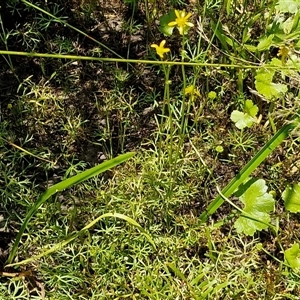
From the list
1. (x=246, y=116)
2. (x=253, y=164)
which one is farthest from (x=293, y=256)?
(x=246, y=116)

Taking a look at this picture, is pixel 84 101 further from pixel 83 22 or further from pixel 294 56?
pixel 294 56

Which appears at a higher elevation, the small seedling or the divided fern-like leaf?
the small seedling

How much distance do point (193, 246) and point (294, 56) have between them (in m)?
0.69

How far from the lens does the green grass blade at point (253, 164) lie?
1631 millimetres

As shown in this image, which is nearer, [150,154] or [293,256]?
[293,256]

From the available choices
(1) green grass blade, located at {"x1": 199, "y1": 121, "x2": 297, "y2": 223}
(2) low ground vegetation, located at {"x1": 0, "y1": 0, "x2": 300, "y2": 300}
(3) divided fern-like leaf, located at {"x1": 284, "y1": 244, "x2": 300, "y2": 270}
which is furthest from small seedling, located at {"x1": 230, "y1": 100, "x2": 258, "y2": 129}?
(3) divided fern-like leaf, located at {"x1": 284, "y1": 244, "x2": 300, "y2": 270}

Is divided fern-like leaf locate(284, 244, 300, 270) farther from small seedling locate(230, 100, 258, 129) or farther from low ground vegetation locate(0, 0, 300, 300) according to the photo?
small seedling locate(230, 100, 258, 129)

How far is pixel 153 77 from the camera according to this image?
6.36ft

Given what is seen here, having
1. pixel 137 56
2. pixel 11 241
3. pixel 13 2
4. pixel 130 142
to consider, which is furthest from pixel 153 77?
pixel 11 241

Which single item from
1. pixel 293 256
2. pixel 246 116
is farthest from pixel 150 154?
pixel 293 256

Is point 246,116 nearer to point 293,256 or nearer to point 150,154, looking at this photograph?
point 150,154

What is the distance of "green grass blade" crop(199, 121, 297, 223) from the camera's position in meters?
1.63

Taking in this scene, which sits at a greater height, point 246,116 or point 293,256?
point 246,116

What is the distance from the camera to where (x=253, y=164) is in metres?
1.65
